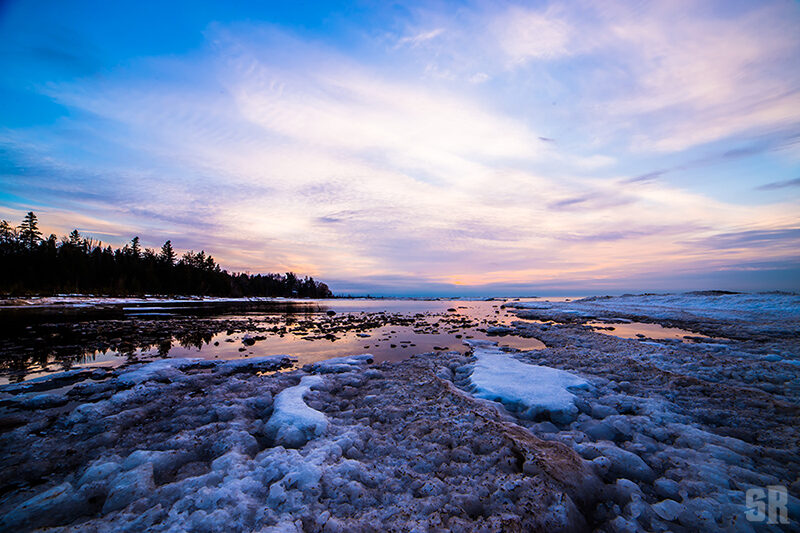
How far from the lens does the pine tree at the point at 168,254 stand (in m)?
88.7

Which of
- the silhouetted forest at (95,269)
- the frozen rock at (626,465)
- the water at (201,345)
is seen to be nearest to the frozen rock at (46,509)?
the frozen rock at (626,465)

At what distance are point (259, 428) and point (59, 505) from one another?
9.17 ft

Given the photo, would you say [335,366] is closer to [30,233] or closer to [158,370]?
[158,370]

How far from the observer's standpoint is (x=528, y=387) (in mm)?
8234

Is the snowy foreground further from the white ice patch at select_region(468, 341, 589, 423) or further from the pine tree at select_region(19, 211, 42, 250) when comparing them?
the pine tree at select_region(19, 211, 42, 250)

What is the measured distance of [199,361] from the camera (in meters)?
11.4

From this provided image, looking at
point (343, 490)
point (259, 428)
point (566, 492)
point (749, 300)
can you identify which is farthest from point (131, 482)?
point (749, 300)

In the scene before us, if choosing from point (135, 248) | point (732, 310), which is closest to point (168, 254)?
point (135, 248)

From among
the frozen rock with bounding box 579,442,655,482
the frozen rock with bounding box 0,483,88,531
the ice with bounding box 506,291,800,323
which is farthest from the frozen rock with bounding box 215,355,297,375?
the ice with bounding box 506,291,800,323

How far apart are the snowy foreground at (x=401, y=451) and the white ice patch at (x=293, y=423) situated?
4 cm

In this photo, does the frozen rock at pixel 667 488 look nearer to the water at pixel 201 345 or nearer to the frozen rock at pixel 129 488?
the frozen rock at pixel 129 488

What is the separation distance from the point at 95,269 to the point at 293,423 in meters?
101

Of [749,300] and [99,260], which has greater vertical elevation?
[99,260]

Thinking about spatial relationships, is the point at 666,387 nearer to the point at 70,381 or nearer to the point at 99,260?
the point at 70,381
